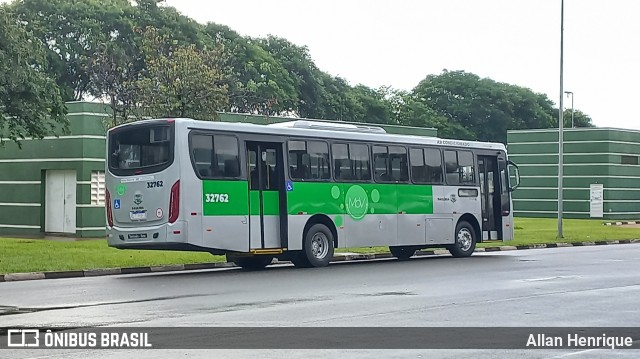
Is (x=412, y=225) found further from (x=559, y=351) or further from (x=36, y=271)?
(x=559, y=351)

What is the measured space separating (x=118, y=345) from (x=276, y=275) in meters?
10.8

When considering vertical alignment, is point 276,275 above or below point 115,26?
below

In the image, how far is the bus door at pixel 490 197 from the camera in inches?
1160

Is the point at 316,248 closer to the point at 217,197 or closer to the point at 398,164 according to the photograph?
the point at 217,197

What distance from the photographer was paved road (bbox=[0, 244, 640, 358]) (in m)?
12.8

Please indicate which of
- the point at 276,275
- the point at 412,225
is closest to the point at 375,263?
the point at 412,225

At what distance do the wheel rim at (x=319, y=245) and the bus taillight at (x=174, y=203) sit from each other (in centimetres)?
416

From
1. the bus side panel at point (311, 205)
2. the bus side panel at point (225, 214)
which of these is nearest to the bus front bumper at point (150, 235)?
the bus side panel at point (225, 214)

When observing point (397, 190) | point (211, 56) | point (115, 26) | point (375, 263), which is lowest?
point (375, 263)

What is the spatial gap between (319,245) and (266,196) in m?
2.11

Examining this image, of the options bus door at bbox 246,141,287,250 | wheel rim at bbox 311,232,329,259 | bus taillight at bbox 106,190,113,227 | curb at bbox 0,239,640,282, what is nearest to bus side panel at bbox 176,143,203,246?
bus door at bbox 246,141,287,250

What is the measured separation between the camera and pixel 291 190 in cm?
2364

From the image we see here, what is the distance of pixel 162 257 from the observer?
25.9 m

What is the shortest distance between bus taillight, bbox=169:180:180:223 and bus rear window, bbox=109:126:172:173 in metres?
0.54
